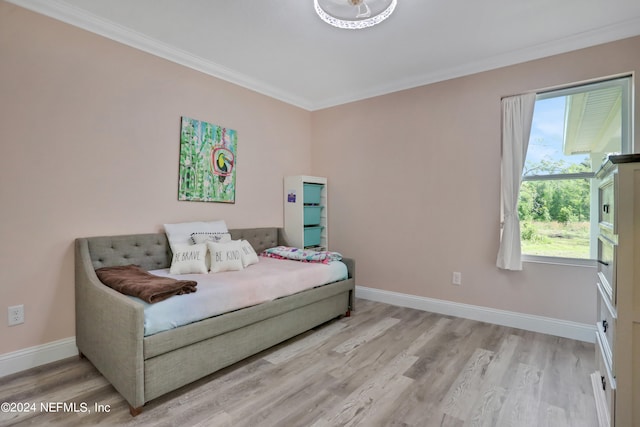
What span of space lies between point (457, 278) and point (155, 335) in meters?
Result: 2.84

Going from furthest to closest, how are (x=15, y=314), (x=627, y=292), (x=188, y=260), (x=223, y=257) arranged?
(x=223, y=257)
(x=188, y=260)
(x=15, y=314)
(x=627, y=292)

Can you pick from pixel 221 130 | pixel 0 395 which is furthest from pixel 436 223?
pixel 0 395

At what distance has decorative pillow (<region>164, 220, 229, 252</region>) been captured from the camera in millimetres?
2855

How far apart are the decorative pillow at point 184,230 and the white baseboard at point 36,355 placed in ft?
3.28

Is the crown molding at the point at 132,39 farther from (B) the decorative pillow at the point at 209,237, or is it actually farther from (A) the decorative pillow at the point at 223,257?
(A) the decorative pillow at the point at 223,257

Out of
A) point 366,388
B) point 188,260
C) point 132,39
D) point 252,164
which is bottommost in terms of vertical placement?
point 366,388

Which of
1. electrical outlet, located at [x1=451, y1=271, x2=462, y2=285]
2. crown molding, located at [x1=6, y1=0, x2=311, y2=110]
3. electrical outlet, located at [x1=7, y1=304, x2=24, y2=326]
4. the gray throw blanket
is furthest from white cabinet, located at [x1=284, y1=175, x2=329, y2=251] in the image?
electrical outlet, located at [x1=7, y1=304, x2=24, y2=326]

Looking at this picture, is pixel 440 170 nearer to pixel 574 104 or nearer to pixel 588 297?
pixel 574 104

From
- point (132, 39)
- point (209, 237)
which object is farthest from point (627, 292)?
point (132, 39)

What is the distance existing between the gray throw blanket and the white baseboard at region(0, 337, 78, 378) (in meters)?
0.61

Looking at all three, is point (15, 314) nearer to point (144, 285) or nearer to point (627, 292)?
point (144, 285)

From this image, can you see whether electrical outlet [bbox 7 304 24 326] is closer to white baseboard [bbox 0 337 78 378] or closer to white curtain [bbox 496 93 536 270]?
white baseboard [bbox 0 337 78 378]

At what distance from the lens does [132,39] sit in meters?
2.69

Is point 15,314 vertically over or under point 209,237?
under
